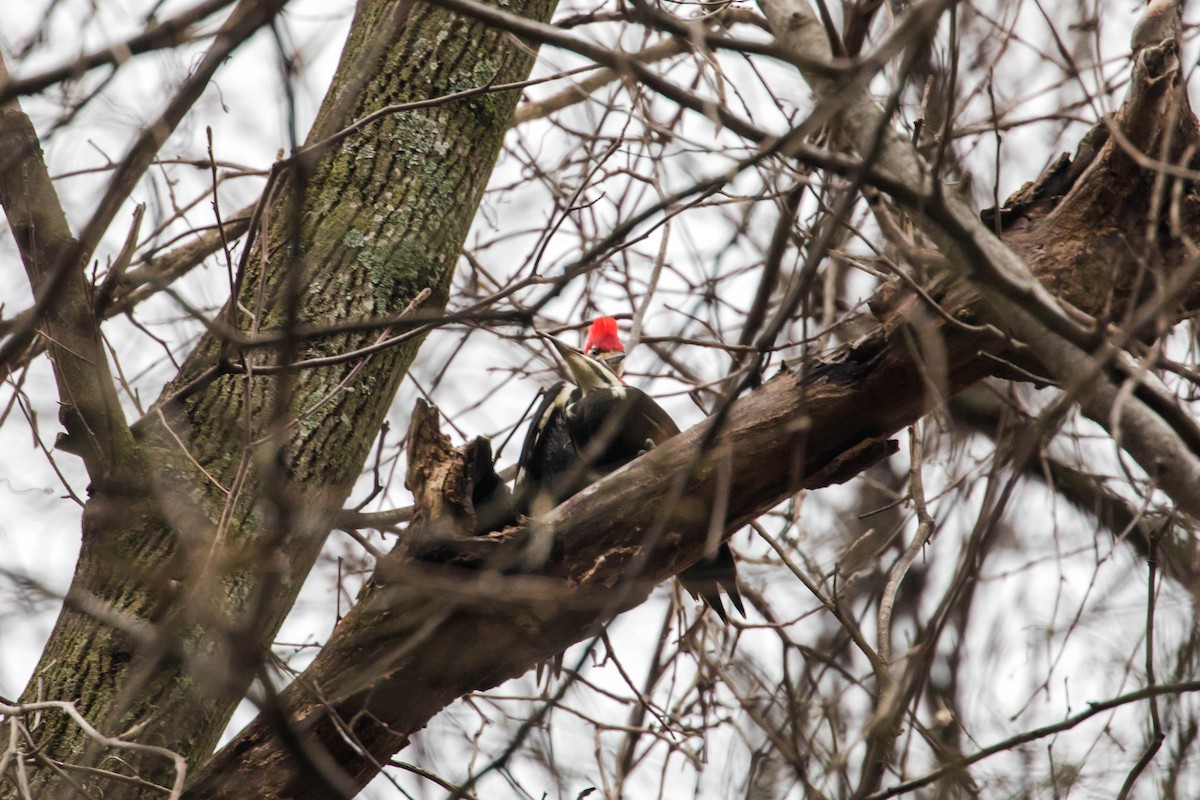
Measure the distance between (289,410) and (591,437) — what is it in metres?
1.58

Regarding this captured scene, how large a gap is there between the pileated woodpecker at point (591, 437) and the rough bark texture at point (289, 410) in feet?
2.16

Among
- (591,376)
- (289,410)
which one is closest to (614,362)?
(591,376)

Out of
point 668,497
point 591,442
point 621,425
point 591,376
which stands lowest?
point 668,497

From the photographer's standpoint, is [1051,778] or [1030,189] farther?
[1030,189]

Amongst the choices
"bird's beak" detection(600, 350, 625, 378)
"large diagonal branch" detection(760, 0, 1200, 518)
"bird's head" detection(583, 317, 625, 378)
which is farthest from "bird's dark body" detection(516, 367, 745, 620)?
"large diagonal branch" detection(760, 0, 1200, 518)

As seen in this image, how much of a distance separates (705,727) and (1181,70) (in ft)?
7.39

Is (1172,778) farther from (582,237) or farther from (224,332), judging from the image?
(582,237)

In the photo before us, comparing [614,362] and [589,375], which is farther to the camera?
[614,362]

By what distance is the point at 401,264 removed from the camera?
3062mm

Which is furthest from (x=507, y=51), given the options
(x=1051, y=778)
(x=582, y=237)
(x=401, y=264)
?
(x=1051, y=778)

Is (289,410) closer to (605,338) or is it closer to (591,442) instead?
(591,442)

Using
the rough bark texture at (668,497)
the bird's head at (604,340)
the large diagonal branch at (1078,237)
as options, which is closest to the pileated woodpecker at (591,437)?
the bird's head at (604,340)

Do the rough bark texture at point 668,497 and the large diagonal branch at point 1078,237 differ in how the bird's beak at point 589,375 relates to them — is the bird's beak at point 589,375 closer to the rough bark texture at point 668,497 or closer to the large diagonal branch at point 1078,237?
the rough bark texture at point 668,497

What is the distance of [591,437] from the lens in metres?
3.64
